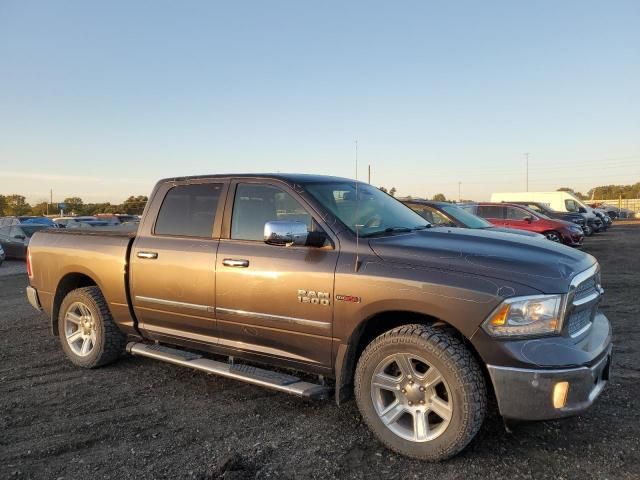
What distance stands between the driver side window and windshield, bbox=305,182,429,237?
0.70 ft

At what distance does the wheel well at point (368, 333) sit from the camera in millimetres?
3481

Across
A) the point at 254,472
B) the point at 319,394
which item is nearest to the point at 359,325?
the point at 319,394

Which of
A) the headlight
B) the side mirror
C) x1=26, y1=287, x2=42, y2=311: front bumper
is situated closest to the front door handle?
the side mirror

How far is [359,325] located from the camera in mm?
3514

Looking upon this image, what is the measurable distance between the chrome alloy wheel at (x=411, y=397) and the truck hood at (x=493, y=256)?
64cm

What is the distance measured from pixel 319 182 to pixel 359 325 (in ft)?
4.46

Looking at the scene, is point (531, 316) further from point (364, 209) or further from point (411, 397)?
point (364, 209)

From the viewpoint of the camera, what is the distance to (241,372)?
4020mm

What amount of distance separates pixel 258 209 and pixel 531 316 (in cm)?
224

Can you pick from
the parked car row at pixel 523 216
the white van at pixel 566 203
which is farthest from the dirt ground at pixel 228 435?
the white van at pixel 566 203

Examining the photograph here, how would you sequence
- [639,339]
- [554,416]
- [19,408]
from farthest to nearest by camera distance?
[639,339], [19,408], [554,416]

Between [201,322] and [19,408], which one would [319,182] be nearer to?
[201,322]

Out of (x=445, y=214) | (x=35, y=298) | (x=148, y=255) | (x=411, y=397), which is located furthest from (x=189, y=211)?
(x=445, y=214)

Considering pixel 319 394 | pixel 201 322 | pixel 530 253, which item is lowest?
pixel 319 394
